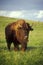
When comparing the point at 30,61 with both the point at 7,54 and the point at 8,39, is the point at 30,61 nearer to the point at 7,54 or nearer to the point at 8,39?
the point at 7,54

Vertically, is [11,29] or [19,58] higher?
[11,29]

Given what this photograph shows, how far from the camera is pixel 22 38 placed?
17359mm

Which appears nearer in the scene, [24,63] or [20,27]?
[24,63]

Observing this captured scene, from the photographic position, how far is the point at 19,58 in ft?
51.1

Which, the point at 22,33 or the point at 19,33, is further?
the point at 19,33

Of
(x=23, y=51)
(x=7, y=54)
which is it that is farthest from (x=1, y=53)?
(x=23, y=51)

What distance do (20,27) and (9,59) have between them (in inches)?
98.9

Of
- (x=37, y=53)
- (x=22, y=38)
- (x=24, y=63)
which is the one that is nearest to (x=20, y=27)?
(x=22, y=38)

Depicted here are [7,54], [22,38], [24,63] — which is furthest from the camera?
[22,38]

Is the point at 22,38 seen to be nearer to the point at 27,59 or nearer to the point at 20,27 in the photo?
the point at 20,27

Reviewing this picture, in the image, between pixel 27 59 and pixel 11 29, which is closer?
pixel 27 59

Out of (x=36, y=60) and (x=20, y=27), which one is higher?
(x=20, y=27)

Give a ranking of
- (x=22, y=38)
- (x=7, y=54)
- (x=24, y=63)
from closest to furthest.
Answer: (x=24, y=63) < (x=7, y=54) < (x=22, y=38)

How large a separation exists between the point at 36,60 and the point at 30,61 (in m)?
0.38
